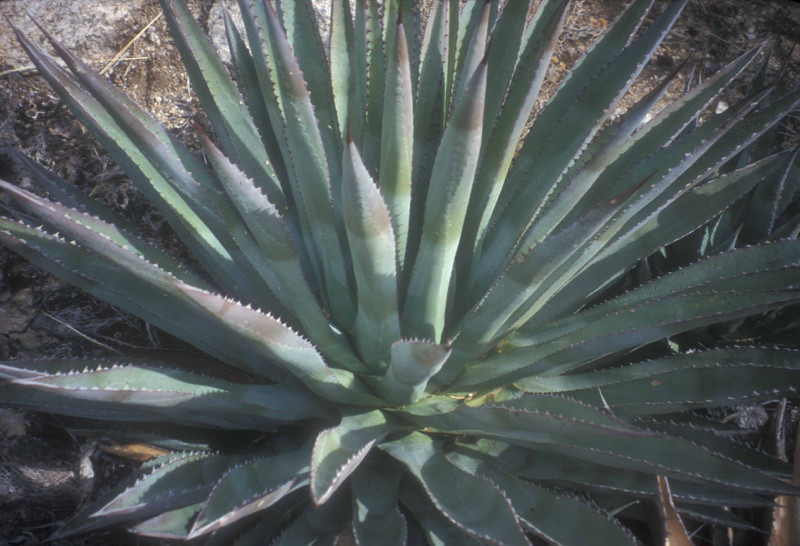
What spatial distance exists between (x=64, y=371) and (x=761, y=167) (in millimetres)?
1683

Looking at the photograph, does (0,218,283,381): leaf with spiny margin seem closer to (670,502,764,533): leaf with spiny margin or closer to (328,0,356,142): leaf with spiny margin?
(328,0,356,142): leaf with spiny margin

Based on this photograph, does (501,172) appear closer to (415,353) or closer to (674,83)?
(415,353)

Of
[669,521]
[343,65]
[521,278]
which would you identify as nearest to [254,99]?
[343,65]

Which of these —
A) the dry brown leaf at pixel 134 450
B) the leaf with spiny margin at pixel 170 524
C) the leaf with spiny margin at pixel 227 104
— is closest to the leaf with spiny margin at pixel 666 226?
the leaf with spiny margin at pixel 227 104

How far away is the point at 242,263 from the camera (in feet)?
4.41

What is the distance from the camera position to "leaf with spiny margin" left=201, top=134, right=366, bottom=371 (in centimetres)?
98

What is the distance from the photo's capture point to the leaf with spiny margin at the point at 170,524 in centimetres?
117

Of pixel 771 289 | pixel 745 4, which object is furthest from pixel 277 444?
pixel 745 4

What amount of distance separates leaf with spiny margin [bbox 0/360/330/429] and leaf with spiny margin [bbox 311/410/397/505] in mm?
135

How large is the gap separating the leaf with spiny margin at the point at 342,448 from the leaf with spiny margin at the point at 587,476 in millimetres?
253

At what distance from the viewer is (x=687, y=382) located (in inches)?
48.6

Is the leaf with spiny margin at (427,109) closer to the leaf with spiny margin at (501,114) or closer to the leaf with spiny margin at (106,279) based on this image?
the leaf with spiny margin at (501,114)

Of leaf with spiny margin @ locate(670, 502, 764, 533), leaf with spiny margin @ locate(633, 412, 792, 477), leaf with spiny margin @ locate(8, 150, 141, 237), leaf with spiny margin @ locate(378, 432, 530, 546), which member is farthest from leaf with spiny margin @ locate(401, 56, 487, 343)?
leaf with spiny margin @ locate(8, 150, 141, 237)

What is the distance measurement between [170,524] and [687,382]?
1135mm
